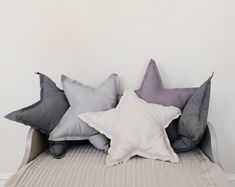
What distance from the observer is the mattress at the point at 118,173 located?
136 centimetres

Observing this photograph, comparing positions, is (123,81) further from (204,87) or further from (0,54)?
(0,54)

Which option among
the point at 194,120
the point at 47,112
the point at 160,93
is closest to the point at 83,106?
the point at 47,112

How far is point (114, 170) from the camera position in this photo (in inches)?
58.7

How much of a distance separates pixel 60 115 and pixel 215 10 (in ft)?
3.40

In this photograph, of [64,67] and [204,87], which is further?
[64,67]

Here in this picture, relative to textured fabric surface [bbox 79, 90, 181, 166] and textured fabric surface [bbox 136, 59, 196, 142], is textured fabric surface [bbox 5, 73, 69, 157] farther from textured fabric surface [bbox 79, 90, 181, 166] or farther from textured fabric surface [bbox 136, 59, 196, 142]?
textured fabric surface [bbox 136, 59, 196, 142]

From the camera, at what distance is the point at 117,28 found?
1.89m

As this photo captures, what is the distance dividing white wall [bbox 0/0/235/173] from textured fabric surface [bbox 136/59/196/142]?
11cm

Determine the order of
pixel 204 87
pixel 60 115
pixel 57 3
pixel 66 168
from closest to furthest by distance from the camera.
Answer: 1. pixel 66 168
2. pixel 204 87
3. pixel 60 115
4. pixel 57 3

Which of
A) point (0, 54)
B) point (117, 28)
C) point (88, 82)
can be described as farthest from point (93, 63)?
point (0, 54)

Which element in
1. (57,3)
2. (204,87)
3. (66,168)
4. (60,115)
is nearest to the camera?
(66,168)

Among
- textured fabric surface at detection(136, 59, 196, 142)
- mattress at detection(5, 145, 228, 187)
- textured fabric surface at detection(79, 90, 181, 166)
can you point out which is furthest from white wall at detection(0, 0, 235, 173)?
mattress at detection(5, 145, 228, 187)

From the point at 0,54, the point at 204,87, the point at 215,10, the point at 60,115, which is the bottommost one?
the point at 60,115

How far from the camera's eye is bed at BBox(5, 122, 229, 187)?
1364 mm
